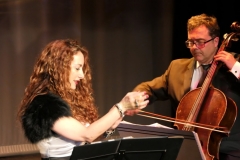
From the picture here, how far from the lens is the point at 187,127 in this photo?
2.66m

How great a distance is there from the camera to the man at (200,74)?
2.79 m

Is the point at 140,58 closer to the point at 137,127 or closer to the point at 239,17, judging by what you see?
the point at 239,17

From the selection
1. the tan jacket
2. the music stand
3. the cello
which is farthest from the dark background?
the music stand

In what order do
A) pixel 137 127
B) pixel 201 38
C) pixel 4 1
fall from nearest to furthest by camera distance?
pixel 137 127 < pixel 201 38 < pixel 4 1

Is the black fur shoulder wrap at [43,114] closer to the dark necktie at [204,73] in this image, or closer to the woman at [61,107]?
the woman at [61,107]

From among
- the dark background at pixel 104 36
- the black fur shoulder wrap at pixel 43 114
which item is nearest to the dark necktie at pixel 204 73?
the black fur shoulder wrap at pixel 43 114

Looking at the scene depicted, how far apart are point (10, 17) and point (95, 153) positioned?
3019 millimetres

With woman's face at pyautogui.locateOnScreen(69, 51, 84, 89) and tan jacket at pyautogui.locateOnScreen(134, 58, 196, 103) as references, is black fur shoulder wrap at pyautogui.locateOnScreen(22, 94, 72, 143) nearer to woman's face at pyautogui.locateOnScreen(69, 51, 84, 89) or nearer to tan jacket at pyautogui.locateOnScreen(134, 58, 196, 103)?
woman's face at pyautogui.locateOnScreen(69, 51, 84, 89)

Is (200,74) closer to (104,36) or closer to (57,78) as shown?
(57,78)

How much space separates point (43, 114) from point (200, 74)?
119 cm

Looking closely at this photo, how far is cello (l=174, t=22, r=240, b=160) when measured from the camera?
8.51 ft

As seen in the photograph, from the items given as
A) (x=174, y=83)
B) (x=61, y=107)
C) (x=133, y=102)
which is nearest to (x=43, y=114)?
(x=61, y=107)

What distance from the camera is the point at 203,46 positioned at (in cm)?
289

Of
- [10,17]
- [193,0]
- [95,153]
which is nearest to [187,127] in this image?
[95,153]
